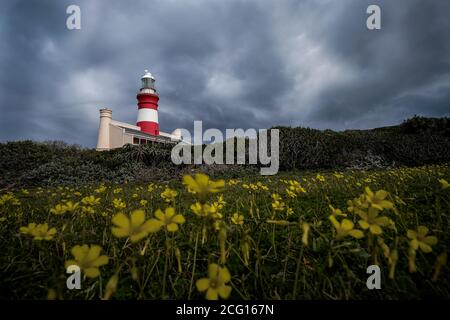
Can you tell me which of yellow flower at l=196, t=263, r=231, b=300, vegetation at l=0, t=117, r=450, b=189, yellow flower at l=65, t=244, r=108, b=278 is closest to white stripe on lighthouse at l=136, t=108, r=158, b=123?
vegetation at l=0, t=117, r=450, b=189

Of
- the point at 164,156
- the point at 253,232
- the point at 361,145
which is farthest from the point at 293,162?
the point at 253,232

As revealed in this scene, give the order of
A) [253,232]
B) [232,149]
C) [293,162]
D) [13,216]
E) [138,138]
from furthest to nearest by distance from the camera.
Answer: [138,138]
[232,149]
[293,162]
[13,216]
[253,232]

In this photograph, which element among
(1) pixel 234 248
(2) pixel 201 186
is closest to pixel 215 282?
(2) pixel 201 186

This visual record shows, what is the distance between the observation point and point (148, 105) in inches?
1038

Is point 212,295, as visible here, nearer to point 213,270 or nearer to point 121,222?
point 213,270

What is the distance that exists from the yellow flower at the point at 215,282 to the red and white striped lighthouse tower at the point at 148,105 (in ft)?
88.3

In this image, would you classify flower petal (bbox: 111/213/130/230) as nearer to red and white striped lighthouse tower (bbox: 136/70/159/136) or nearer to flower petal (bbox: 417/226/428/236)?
flower petal (bbox: 417/226/428/236)

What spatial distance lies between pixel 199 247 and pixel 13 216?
2214mm

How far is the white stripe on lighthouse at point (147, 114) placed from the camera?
86.9ft

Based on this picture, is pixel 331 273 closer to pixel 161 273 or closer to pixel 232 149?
pixel 161 273

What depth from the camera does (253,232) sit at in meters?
1.70

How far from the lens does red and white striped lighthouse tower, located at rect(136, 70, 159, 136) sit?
1030 inches

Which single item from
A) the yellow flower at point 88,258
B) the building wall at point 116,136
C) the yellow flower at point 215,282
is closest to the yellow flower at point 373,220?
the yellow flower at point 215,282
